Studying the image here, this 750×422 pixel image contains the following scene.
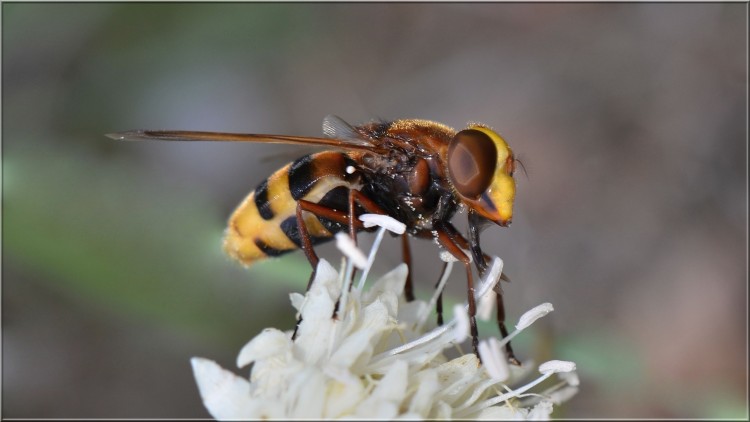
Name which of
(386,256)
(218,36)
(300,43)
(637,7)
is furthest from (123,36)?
(637,7)

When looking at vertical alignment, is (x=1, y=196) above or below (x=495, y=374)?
above

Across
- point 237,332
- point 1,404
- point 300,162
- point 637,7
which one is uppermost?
point 637,7

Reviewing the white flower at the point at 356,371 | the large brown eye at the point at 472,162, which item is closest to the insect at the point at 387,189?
the large brown eye at the point at 472,162

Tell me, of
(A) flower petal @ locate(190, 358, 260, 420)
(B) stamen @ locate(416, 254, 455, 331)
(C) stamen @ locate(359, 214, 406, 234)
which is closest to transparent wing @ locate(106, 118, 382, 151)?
(C) stamen @ locate(359, 214, 406, 234)

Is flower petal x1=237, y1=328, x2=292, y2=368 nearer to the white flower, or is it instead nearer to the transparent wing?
the white flower

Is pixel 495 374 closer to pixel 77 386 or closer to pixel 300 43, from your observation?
pixel 77 386

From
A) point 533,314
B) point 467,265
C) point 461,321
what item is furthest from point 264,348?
point 533,314

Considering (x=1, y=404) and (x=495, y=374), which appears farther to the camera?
(x=1, y=404)
